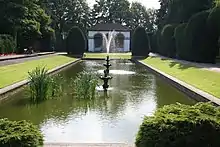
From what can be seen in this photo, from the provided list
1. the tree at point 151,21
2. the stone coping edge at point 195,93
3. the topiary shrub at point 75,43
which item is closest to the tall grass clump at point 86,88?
the stone coping edge at point 195,93

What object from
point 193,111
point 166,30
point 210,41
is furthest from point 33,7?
point 193,111

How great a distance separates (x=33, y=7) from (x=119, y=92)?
34.7 metres

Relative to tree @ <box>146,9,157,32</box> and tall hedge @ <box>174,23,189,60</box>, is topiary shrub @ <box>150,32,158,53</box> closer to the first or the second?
tall hedge @ <box>174,23,189,60</box>

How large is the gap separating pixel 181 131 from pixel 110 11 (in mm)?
76345

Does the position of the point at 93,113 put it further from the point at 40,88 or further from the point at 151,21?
the point at 151,21

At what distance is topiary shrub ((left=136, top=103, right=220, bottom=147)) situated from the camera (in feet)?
13.6

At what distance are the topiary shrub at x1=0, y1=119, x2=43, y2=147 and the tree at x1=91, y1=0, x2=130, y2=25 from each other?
74.5 m

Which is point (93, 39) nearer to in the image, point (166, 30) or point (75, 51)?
point (75, 51)

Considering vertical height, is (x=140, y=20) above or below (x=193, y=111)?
above

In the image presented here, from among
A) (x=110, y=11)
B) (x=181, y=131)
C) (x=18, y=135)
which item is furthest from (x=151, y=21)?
(x=18, y=135)

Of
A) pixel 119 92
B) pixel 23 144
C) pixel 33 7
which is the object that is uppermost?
pixel 33 7

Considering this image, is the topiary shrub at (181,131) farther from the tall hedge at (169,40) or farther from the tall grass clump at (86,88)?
the tall hedge at (169,40)

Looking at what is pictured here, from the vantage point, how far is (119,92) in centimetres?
1383

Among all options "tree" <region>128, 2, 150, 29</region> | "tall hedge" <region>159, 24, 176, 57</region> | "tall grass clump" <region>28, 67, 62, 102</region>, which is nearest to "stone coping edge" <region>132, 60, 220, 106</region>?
"tall grass clump" <region>28, 67, 62, 102</region>
